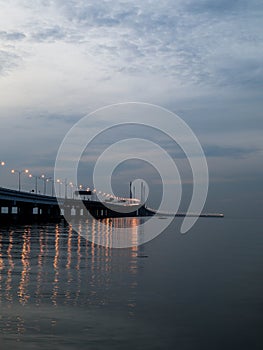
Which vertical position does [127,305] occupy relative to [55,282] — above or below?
below

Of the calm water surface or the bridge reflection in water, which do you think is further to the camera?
the bridge reflection in water

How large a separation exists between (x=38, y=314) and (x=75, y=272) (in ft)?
51.6

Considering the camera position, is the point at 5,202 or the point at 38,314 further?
the point at 5,202

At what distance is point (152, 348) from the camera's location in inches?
821

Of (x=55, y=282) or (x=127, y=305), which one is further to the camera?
(x=55, y=282)

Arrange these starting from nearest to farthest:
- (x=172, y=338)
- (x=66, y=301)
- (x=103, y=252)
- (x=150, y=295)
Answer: (x=172, y=338), (x=66, y=301), (x=150, y=295), (x=103, y=252)

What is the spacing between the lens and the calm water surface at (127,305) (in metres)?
21.9

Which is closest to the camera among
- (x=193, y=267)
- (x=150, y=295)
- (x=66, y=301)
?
(x=66, y=301)

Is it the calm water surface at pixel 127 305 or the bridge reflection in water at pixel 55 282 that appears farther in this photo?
the bridge reflection in water at pixel 55 282

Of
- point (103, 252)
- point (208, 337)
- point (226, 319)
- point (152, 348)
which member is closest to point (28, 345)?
point (152, 348)

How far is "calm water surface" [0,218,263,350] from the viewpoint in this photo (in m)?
21.9

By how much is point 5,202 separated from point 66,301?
129650mm

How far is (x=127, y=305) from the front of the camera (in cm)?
2861

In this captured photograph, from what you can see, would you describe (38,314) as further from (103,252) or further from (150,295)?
(103,252)
